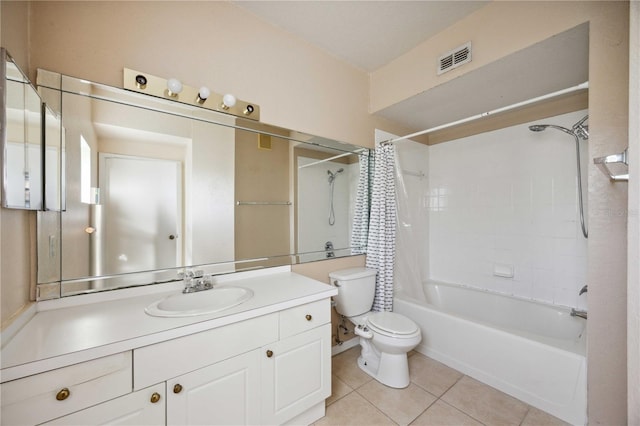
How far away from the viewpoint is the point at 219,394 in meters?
1.05

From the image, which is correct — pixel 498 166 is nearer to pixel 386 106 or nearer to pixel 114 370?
pixel 386 106

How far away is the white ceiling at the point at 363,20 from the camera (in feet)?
5.32

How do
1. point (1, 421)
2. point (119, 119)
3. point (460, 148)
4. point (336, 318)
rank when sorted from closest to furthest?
1. point (1, 421)
2. point (119, 119)
3. point (336, 318)
4. point (460, 148)

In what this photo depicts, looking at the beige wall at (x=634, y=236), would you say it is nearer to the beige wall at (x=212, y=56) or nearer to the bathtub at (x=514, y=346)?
the bathtub at (x=514, y=346)

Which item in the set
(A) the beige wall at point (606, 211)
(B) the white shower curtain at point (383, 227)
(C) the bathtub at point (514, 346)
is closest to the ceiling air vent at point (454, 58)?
(A) the beige wall at point (606, 211)

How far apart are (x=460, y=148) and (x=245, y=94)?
2411 mm

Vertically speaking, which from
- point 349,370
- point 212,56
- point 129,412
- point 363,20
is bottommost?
point 349,370

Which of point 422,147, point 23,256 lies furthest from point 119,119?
point 422,147

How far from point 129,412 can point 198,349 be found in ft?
0.88

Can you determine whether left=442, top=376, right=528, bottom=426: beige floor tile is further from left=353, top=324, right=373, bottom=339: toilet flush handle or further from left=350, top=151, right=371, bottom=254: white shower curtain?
left=350, top=151, right=371, bottom=254: white shower curtain

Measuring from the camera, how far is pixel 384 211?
225cm

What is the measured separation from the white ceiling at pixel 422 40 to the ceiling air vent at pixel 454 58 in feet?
0.34

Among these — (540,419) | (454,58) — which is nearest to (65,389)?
(540,419)

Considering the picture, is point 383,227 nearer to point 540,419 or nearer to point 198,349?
point 540,419
